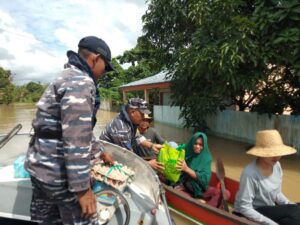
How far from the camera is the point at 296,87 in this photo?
9.57 m

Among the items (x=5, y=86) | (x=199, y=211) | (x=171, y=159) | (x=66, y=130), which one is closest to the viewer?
(x=66, y=130)

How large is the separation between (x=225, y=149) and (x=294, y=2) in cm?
519

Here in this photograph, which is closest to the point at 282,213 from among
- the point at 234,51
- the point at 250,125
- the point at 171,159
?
the point at 171,159

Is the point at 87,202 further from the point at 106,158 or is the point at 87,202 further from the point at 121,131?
the point at 121,131

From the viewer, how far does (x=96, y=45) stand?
1.94 meters

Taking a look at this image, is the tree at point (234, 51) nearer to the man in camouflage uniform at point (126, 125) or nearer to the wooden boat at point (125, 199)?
the man in camouflage uniform at point (126, 125)

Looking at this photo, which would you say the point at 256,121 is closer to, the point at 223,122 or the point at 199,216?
the point at 223,122

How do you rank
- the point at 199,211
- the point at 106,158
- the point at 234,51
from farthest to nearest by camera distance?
the point at 234,51 < the point at 199,211 < the point at 106,158

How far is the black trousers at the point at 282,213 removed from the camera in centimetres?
299

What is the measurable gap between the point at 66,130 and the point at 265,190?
208 cm

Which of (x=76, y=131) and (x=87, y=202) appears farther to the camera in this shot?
(x=87, y=202)

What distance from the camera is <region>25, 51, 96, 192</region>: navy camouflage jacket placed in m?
1.72

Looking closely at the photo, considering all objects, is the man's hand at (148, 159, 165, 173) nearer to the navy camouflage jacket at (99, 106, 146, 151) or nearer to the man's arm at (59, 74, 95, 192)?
the navy camouflage jacket at (99, 106, 146, 151)

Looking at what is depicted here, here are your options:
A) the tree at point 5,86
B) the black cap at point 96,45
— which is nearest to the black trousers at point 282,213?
the black cap at point 96,45
